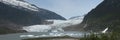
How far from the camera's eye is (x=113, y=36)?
1549 inches

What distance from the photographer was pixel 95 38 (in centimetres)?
4066

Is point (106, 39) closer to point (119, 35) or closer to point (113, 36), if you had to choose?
point (113, 36)

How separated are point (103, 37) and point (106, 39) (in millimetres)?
555

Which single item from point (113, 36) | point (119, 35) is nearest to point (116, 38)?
point (113, 36)

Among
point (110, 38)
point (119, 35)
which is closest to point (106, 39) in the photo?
point (110, 38)

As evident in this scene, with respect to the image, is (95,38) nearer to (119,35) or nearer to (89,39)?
(89,39)

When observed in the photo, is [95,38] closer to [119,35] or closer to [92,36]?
[92,36]

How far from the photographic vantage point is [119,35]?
1677 inches

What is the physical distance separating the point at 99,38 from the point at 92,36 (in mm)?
907

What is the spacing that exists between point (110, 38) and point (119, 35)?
3539 millimetres

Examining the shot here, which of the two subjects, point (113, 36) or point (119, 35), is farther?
point (119, 35)

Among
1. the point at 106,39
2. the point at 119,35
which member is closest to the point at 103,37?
the point at 106,39

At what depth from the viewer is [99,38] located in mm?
40375

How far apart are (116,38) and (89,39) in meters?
3.42
